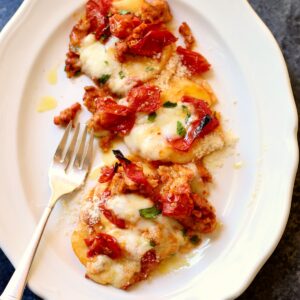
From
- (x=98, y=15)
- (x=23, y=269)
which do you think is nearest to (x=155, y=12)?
(x=98, y=15)

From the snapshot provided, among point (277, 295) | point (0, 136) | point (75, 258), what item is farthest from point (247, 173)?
point (0, 136)

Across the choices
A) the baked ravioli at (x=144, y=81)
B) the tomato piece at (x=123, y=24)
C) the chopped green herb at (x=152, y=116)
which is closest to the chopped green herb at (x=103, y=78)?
the baked ravioli at (x=144, y=81)

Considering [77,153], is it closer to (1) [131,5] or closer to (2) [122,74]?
(2) [122,74]

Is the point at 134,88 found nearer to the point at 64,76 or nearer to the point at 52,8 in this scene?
the point at 64,76

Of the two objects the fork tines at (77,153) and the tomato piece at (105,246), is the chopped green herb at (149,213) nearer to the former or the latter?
the tomato piece at (105,246)

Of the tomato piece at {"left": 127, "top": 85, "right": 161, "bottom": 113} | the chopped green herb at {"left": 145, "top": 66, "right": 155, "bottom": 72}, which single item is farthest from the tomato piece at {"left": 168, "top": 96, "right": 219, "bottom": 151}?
the chopped green herb at {"left": 145, "top": 66, "right": 155, "bottom": 72}

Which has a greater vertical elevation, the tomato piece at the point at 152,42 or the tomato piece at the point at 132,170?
the tomato piece at the point at 152,42
